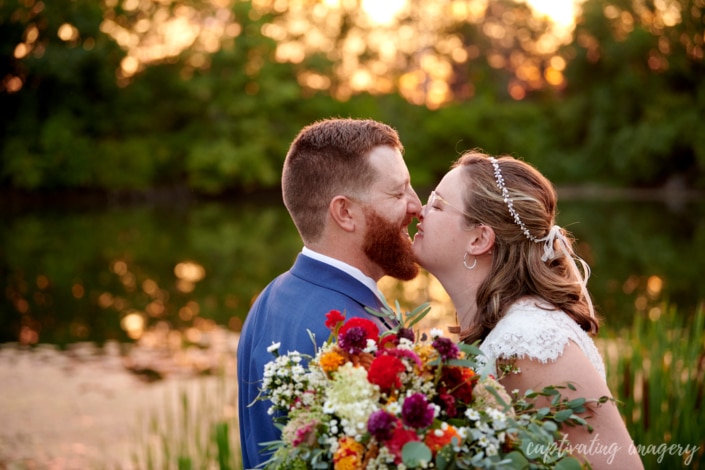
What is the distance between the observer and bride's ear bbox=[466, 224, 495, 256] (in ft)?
10.6

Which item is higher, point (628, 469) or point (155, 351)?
point (628, 469)

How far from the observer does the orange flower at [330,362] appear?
2.03m

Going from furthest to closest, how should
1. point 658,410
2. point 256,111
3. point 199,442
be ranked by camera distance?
point 256,111 → point 199,442 → point 658,410

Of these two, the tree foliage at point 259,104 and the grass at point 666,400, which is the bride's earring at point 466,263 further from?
the tree foliage at point 259,104

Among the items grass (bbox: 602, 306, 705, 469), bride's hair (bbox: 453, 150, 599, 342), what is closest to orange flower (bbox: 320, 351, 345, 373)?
bride's hair (bbox: 453, 150, 599, 342)

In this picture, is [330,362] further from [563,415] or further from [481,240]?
[481,240]

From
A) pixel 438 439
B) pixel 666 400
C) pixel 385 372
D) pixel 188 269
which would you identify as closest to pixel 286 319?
pixel 385 372

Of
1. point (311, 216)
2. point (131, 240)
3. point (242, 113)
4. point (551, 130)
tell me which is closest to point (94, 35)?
point (242, 113)

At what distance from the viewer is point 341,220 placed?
302 cm

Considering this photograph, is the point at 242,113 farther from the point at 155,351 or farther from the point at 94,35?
the point at 155,351

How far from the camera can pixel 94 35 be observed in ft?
140

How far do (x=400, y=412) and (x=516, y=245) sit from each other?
4.88 ft

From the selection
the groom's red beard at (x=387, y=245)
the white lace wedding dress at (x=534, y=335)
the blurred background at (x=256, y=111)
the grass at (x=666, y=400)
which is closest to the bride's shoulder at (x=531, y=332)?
the white lace wedding dress at (x=534, y=335)

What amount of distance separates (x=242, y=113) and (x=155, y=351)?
34188 millimetres
